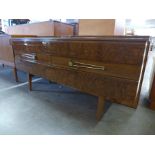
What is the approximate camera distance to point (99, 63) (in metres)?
0.85

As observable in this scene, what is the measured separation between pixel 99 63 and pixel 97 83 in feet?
0.43

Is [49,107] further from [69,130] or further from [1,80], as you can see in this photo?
[1,80]

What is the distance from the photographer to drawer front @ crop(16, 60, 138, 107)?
78 cm

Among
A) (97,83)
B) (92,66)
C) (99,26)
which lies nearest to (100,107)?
(97,83)

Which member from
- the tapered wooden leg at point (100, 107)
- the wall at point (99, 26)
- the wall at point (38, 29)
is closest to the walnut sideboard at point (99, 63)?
the tapered wooden leg at point (100, 107)

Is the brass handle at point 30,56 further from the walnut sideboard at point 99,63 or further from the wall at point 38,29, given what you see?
the wall at point 38,29

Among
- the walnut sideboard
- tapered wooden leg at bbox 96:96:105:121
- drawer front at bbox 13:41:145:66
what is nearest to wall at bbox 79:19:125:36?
the walnut sideboard

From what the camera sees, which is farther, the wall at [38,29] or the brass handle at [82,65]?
the wall at [38,29]

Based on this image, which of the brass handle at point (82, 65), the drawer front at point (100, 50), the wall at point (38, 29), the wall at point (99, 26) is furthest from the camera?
the wall at point (38, 29)

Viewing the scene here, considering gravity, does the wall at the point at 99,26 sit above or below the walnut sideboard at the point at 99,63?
above

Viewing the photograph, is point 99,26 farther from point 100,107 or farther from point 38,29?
point 38,29

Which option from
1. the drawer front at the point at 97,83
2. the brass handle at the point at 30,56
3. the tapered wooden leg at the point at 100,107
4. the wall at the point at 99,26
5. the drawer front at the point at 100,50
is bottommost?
the tapered wooden leg at the point at 100,107

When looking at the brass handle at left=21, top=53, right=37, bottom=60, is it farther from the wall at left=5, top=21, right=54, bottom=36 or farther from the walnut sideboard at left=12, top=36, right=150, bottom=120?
the wall at left=5, top=21, right=54, bottom=36

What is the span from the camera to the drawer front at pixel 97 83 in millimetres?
783
